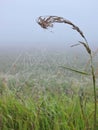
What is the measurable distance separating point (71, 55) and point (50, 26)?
10.8 feet

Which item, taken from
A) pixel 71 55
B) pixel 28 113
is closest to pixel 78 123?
pixel 28 113

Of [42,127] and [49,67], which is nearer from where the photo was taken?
[42,127]

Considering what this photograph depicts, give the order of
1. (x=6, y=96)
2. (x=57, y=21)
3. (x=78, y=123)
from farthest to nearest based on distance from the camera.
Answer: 1. (x=6, y=96)
2. (x=78, y=123)
3. (x=57, y=21)

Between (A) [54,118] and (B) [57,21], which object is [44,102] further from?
(B) [57,21]

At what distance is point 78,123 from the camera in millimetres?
1506

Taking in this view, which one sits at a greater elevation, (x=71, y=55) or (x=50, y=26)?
(x=50, y=26)

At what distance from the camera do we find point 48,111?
168cm

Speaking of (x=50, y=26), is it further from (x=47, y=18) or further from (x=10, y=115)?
(x=10, y=115)

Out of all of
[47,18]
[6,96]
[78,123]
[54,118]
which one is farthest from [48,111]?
[47,18]

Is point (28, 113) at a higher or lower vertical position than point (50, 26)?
lower

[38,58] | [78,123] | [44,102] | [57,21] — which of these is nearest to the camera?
[57,21]

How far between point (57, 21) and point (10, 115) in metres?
0.81

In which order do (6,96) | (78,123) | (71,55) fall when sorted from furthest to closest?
(71,55), (6,96), (78,123)

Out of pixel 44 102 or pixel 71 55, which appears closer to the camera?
pixel 44 102
